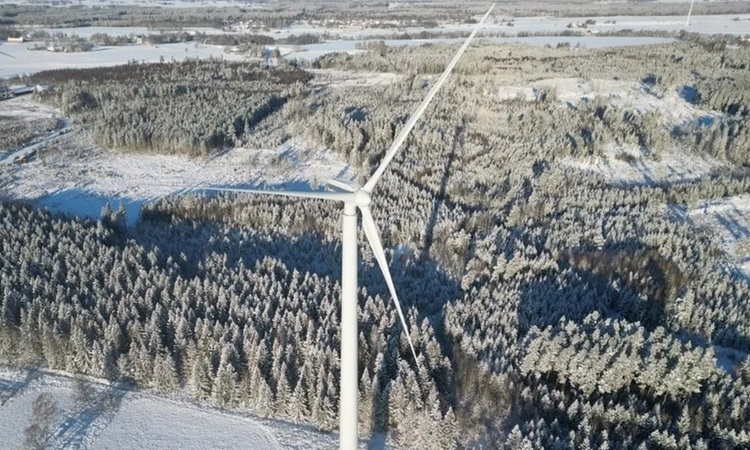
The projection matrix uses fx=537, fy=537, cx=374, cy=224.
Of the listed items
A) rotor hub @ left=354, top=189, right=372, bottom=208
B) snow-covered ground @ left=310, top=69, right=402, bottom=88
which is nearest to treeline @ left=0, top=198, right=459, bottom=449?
rotor hub @ left=354, top=189, right=372, bottom=208

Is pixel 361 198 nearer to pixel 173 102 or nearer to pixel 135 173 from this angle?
pixel 135 173

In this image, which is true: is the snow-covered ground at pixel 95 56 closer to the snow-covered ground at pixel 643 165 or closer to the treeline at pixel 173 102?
the treeline at pixel 173 102

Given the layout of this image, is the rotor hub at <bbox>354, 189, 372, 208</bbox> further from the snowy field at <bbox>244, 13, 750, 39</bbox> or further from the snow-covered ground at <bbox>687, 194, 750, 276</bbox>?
the snowy field at <bbox>244, 13, 750, 39</bbox>

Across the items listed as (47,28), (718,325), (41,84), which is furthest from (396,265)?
(47,28)

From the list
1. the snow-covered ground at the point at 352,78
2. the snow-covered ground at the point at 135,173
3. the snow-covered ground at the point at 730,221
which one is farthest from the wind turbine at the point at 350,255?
the snow-covered ground at the point at 352,78

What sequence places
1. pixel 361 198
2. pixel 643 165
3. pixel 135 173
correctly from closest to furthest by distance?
pixel 361 198
pixel 135 173
pixel 643 165

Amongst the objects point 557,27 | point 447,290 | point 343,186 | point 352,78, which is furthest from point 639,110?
point 557,27

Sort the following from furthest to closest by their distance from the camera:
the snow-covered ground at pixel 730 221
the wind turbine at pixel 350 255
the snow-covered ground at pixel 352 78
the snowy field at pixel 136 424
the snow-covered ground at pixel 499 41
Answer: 1. the snow-covered ground at pixel 499 41
2. the snow-covered ground at pixel 352 78
3. the snow-covered ground at pixel 730 221
4. the snowy field at pixel 136 424
5. the wind turbine at pixel 350 255
